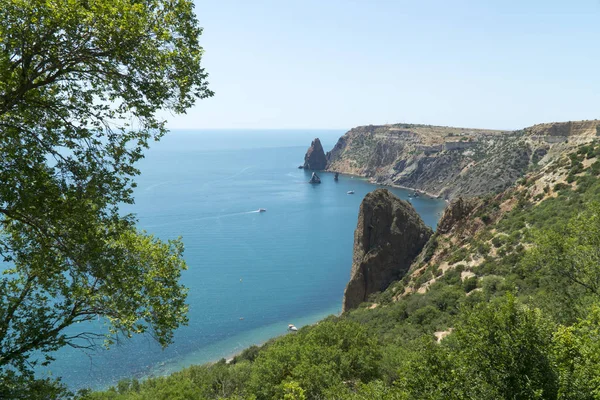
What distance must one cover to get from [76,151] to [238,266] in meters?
70.8

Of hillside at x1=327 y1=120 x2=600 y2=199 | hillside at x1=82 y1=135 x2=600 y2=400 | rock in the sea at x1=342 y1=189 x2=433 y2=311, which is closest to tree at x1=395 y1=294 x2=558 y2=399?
hillside at x1=82 y1=135 x2=600 y2=400

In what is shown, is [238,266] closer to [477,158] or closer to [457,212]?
[457,212]

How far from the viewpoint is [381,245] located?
52.0m

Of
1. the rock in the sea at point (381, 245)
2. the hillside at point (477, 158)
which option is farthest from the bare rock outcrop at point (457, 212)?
the hillside at point (477, 158)

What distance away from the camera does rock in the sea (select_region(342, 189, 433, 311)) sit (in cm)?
5088

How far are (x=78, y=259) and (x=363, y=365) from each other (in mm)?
16075

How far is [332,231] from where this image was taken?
10456 centimetres

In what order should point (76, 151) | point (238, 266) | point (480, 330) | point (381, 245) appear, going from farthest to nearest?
point (238, 266) < point (381, 245) < point (480, 330) < point (76, 151)

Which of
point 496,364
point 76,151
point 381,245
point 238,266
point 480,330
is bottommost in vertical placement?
point 238,266

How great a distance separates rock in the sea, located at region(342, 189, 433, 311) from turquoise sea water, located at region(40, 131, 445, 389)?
1266 centimetres

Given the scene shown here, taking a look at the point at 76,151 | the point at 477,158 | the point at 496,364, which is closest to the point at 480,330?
the point at 496,364

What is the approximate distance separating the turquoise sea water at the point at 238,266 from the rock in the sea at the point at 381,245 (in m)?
12.7

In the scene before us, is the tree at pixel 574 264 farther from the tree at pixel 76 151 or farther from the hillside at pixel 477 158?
the hillside at pixel 477 158

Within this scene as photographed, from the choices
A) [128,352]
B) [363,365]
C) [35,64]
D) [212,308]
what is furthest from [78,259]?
[212,308]
